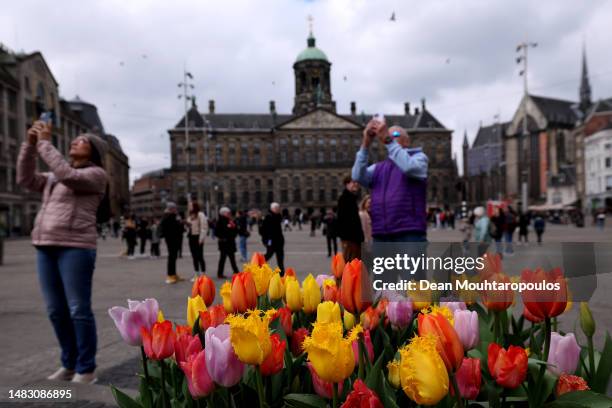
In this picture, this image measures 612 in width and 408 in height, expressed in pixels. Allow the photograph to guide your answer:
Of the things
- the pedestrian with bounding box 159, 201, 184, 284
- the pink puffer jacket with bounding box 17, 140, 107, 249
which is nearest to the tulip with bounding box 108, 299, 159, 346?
the pink puffer jacket with bounding box 17, 140, 107, 249

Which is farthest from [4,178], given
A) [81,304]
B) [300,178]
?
[300,178]

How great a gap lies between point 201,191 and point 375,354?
85.0 metres

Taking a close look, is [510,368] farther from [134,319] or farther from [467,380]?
[134,319]

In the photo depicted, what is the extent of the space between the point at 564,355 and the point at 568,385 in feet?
0.20

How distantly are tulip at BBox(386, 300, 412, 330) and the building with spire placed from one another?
82958 millimetres

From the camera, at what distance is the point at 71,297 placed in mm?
3258

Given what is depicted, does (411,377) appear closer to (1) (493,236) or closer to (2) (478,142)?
(1) (493,236)

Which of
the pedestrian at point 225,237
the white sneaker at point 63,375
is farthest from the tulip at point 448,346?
the pedestrian at point 225,237

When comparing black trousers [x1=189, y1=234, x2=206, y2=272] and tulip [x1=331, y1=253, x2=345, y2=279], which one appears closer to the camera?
tulip [x1=331, y1=253, x2=345, y2=279]

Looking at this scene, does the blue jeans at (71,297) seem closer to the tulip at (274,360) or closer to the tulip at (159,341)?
the tulip at (159,341)

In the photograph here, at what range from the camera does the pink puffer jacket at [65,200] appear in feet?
10.6

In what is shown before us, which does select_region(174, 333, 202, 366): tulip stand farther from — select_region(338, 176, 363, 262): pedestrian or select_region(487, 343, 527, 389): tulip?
select_region(338, 176, 363, 262): pedestrian

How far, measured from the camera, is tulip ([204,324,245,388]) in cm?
93

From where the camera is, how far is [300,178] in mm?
86875
